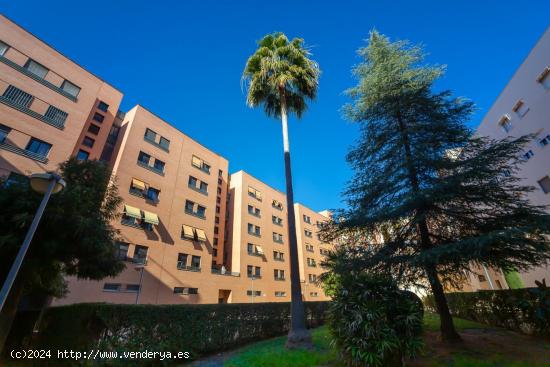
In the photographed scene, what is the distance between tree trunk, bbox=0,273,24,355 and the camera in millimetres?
8383

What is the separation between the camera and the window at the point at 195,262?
2735 cm

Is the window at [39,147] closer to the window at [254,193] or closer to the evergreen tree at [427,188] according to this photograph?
the evergreen tree at [427,188]

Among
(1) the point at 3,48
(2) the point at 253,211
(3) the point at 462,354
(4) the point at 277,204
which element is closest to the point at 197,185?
(2) the point at 253,211

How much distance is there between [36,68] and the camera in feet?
70.7

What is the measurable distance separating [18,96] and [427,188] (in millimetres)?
28213

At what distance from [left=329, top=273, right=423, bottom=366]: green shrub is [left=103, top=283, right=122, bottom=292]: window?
1965 centimetres

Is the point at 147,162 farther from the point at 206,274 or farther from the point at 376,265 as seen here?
the point at 376,265

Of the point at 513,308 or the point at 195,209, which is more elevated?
the point at 195,209

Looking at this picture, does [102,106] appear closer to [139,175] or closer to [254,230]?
[139,175]

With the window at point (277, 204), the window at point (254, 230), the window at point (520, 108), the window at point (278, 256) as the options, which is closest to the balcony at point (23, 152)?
the window at point (254, 230)

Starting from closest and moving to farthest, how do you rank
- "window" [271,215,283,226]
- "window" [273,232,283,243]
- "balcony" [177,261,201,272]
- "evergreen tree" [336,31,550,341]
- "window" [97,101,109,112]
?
1. "evergreen tree" [336,31,550,341]
2. "balcony" [177,261,201,272]
3. "window" [97,101,109,112]
4. "window" [273,232,283,243]
5. "window" [271,215,283,226]

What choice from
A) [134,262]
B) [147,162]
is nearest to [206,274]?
[134,262]

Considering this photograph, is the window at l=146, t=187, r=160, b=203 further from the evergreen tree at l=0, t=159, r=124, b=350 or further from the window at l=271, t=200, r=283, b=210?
the window at l=271, t=200, r=283, b=210

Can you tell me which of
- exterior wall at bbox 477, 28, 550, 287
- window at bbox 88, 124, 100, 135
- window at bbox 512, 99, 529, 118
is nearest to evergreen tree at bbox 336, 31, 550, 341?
exterior wall at bbox 477, 28, 550, 287
